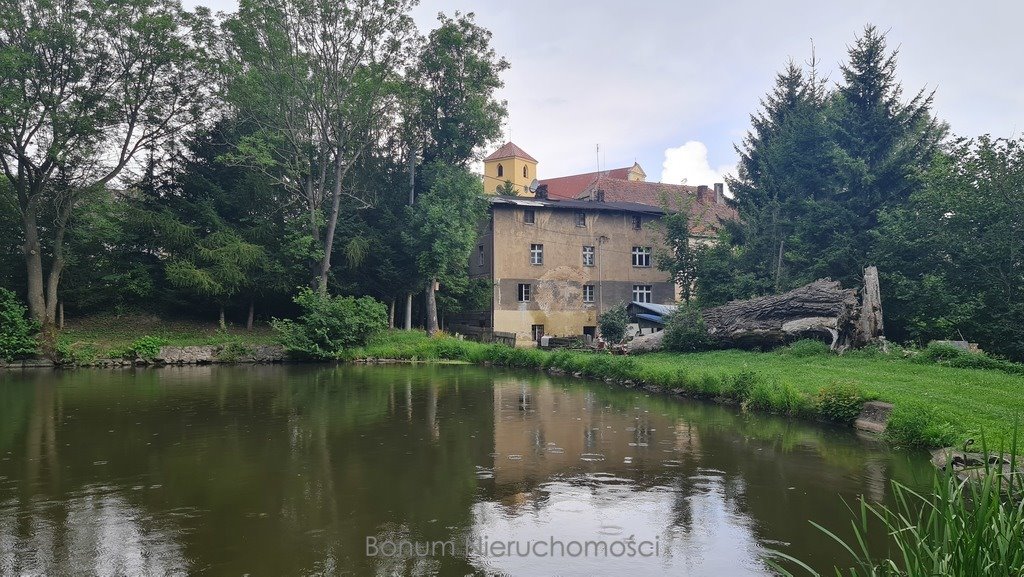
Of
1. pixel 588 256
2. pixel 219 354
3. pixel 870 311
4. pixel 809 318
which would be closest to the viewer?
pixel 870 311

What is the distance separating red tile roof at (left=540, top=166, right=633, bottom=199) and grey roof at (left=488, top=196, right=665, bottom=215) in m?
26.3

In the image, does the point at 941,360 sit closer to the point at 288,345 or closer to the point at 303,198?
the point at 288,345

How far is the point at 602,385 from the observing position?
20.1m

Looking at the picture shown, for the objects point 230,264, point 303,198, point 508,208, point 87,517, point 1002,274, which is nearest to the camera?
point 87,517

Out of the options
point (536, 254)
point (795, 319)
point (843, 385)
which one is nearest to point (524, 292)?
point (536, 254)

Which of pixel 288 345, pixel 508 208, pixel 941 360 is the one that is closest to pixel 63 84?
pixel 288 345

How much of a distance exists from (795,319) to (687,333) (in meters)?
3.93

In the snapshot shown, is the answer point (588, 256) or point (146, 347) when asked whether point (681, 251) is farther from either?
point (146, 347)

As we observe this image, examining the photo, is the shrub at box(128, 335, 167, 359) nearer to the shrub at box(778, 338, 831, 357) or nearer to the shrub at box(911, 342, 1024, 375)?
the shrub at box(778, 338, 831, 357)

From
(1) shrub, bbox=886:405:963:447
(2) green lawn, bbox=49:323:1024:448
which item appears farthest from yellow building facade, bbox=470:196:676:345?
(1) shrub, bbox=886:405:963:447

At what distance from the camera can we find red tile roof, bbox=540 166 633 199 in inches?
2677

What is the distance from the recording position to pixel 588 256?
4006 centimetres

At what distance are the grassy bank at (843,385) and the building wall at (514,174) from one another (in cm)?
4292

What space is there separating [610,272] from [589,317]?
310 cm
